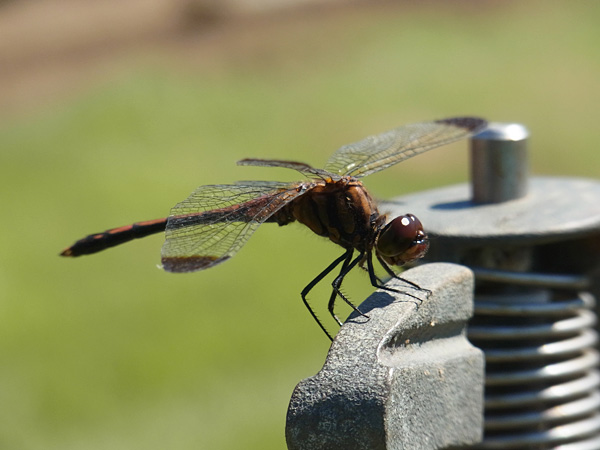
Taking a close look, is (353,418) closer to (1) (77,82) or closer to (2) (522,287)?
(2) (522,287)

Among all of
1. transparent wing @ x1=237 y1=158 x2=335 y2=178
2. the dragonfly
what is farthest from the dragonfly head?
transparent wing @ x1=237 y1=158 x2=335 y2=178

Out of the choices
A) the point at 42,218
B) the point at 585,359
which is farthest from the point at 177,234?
the point at 42,218


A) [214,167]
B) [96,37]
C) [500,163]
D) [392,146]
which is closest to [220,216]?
[392,146]

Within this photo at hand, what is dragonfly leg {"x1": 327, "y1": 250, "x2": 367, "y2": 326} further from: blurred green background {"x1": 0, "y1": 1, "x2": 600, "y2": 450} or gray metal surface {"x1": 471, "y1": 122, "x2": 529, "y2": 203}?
gray metal surface {"x1": 471, "y1": 122, "x2": 529, "y2": 203}

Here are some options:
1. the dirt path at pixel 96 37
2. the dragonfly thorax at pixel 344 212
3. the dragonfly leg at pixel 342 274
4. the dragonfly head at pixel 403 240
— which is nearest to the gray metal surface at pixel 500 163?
the dragonfly head at pixel 403 240

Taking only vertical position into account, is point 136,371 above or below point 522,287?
below

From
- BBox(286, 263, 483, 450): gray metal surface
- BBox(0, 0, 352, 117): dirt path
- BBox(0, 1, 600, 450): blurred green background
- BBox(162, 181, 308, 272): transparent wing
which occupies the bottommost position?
BBox(0, 1, 600, 450): blurred green background

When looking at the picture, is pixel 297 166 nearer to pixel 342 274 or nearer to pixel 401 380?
pixel 342 274

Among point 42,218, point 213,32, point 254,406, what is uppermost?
point 213,32
